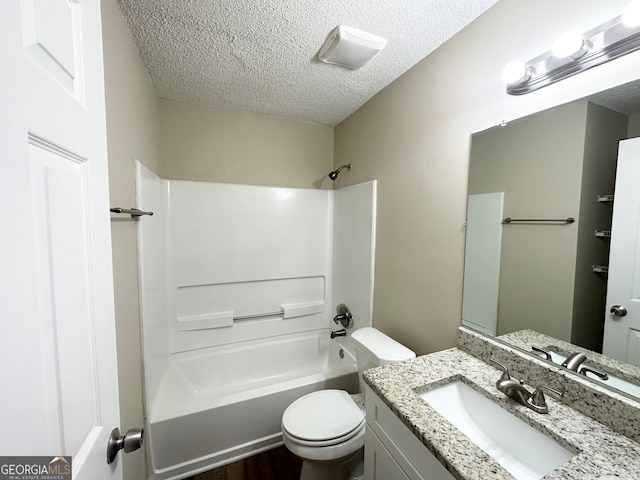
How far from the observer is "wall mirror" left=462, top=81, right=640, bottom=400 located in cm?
83

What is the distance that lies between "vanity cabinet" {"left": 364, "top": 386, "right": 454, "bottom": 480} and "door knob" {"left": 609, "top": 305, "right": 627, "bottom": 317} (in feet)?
2.42

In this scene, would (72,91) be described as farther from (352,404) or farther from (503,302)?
(352,404)

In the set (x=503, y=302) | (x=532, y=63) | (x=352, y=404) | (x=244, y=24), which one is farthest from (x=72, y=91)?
(x=352, y=404)

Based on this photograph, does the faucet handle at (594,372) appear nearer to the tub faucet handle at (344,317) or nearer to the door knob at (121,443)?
the door knob at (121,443)

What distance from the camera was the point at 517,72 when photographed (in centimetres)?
95

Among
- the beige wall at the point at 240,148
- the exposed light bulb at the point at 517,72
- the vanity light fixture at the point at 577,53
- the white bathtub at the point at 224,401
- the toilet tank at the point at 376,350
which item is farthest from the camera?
the beige wall at the point at 240,148

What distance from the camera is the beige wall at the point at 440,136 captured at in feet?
3.03

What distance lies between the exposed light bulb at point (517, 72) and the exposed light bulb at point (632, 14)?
0.25 meters

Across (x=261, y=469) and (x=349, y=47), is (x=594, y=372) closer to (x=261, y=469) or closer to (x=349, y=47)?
(x=349, y=47)

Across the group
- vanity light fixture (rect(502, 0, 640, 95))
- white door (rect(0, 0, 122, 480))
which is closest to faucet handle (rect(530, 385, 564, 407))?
vanity light fixture (rect(502, 0, 640, 95))

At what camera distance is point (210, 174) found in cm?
211

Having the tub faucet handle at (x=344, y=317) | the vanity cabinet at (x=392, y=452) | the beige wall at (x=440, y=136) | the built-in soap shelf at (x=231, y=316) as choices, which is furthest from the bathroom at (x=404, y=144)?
the built-in soap shelf at (x=231, y=316)

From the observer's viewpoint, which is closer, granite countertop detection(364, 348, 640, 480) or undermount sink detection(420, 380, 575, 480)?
granite countertop detection(364, 348, 640, 480)

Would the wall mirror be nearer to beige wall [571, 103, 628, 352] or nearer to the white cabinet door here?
beige wall [571, 103, 628, 352]
